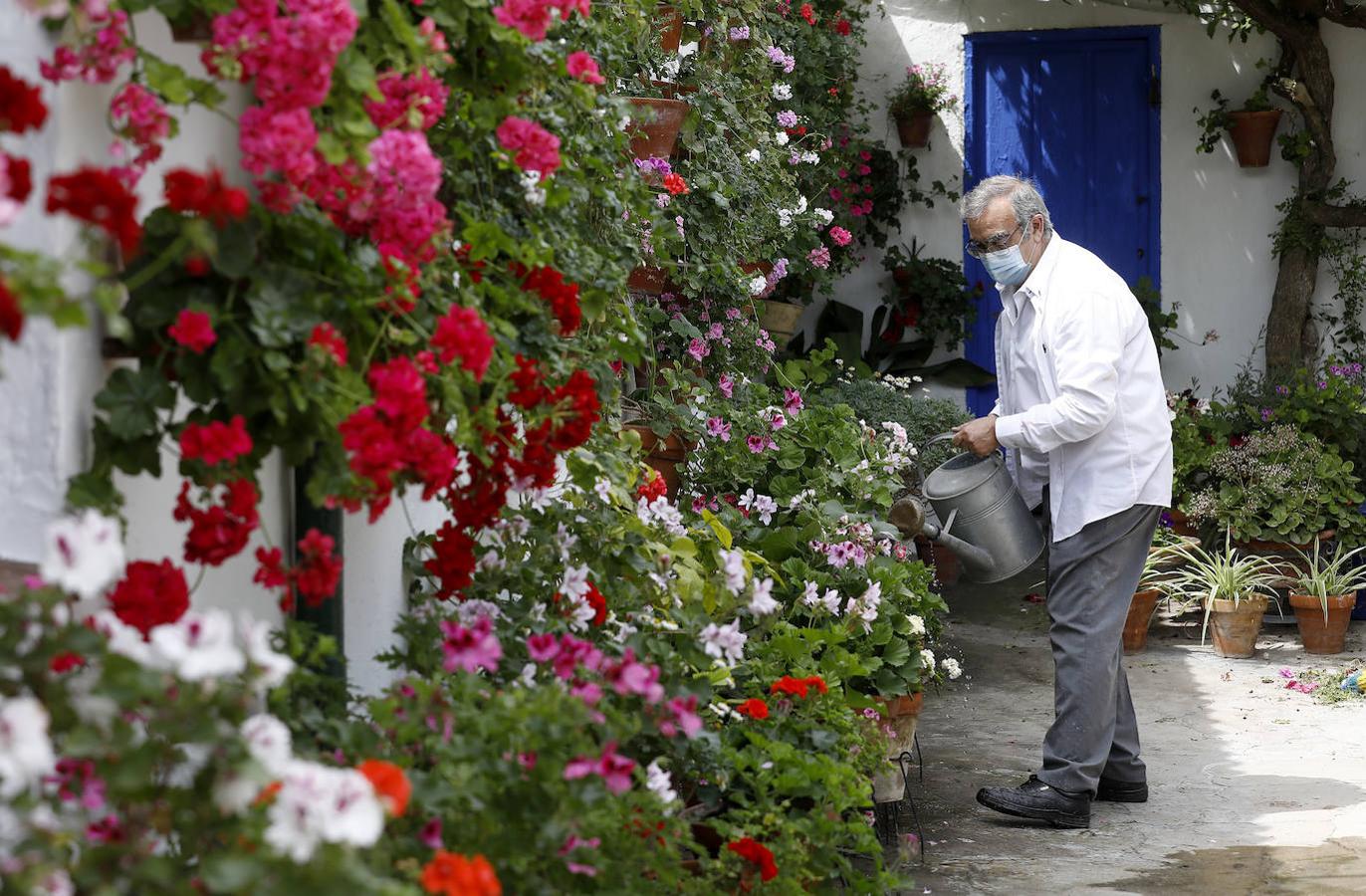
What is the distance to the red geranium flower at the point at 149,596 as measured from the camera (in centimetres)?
158

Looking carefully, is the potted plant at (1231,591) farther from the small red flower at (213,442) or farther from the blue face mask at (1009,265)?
the small red flower at (213,442)

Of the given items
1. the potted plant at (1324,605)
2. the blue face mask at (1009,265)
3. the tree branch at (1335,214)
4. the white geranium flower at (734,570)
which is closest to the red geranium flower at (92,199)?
the white geranium flower at (734,570)

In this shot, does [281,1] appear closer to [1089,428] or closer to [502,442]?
[502,442]

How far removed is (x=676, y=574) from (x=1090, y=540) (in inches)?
69.6

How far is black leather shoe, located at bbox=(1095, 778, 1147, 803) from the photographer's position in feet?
15.2

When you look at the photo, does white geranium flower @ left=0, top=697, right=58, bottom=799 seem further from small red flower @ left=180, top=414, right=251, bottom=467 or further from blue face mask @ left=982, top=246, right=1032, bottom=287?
blue face mask @ left=982, top=246, right=1032, bottom=287

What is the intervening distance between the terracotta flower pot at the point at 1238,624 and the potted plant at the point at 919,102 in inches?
131

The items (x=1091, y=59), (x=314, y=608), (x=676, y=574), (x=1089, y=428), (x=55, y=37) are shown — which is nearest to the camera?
(x=55, y=37)

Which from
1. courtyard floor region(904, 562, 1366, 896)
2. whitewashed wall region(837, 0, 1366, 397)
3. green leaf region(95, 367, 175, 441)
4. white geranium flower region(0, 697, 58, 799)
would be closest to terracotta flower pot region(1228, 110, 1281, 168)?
whitewashed wall region(837, 0, 1366, 397)

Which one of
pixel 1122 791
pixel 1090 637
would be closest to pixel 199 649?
pixel 1090 637

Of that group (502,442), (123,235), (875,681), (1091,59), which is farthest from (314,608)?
(1091,59)

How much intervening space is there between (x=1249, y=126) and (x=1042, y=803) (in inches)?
204

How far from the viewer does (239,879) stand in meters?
1.20

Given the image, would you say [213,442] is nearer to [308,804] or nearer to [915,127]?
[308,804]
